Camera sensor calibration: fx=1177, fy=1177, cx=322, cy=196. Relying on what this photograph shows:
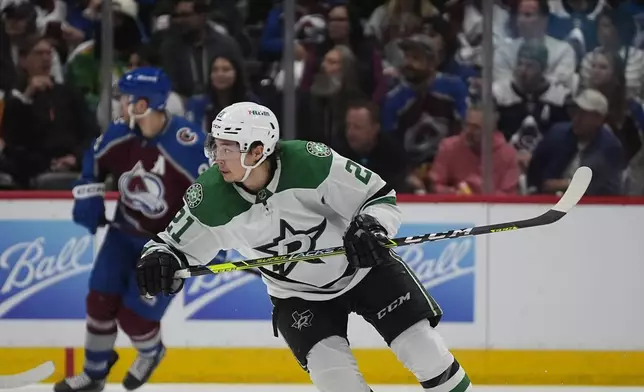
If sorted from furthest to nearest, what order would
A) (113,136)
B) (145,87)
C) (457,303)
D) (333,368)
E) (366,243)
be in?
(457,303) < (113,136) < (145,87) < (333,368) < (366,243)

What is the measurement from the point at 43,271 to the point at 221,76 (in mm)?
1192

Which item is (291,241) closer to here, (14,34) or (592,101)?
(592,101)

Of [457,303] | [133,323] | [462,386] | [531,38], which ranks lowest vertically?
[457,303]

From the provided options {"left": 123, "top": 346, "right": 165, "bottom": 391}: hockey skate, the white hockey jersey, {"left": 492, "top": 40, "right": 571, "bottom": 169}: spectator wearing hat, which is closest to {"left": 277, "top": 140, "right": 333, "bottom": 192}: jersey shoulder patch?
the white hockey jersey

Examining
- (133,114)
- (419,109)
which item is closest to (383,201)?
(133,114)

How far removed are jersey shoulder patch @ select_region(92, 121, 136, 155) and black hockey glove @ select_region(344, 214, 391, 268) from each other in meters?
1.86

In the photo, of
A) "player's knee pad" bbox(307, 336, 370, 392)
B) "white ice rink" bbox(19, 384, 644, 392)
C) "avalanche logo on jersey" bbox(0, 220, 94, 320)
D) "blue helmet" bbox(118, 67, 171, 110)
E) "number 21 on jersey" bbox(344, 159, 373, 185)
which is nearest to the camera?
"player's knee pad" bbox(307, 336, 370, 392)

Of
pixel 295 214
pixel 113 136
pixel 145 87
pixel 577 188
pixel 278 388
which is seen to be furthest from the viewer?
pixel 278 388

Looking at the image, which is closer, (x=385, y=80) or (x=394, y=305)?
(x=394, y=305)

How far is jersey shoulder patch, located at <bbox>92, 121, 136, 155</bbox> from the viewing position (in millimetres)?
4809

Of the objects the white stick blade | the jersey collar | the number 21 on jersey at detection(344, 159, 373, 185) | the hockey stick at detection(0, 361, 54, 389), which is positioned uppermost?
the number 21 on jersey at detection(344, 159, 373, 185)

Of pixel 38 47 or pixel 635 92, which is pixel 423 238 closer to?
pixel 635 92

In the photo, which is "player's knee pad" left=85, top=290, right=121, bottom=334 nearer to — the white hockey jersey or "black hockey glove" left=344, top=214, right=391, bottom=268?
the white hockey jersey

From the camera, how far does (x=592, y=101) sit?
5.32 m
